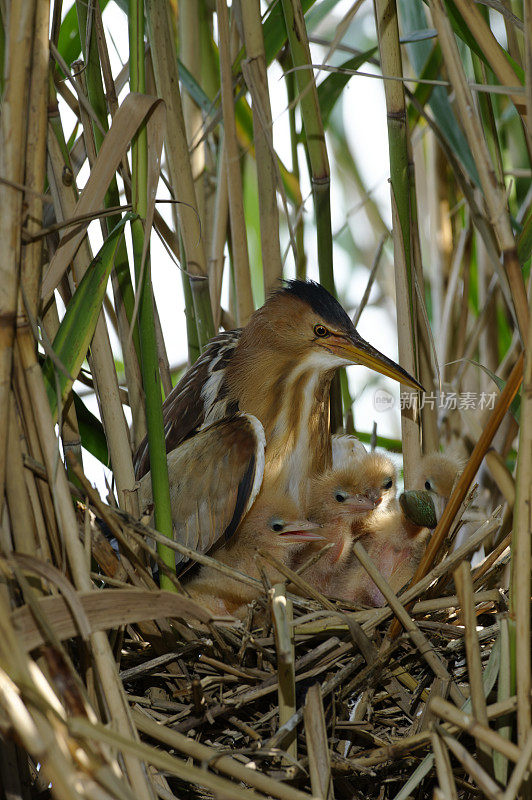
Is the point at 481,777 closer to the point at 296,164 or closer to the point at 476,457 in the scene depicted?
the point at 476,457

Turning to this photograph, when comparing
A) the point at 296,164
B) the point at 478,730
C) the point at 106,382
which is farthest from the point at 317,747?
the point at 296,164

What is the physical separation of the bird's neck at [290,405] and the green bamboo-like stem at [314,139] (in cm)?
17

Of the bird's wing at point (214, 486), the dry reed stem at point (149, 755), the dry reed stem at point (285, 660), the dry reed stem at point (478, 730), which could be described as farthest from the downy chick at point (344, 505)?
the dry reed stem at point (149, 755)

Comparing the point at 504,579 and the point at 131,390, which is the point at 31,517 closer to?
the point at 131,390

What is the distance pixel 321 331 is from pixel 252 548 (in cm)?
39

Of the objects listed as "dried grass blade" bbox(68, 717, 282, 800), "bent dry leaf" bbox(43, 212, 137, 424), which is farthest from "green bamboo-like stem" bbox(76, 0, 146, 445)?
"dried grass blade" bbox(68, 717, 282, 800)

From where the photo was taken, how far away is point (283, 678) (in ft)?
2.77

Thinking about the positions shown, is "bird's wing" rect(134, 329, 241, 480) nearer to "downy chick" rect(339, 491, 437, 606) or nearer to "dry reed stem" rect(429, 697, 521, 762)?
"downy chick" rect(339, 491, 437, 606)

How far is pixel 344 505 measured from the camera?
1358 millimetres

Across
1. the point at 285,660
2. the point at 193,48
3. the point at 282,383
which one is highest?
the point at 193,48

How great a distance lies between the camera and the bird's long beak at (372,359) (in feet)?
4.08

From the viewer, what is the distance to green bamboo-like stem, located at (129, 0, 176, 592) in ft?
2.85

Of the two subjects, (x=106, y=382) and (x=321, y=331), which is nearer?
(x=106, y=382)

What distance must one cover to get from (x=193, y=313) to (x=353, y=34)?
903 mm
